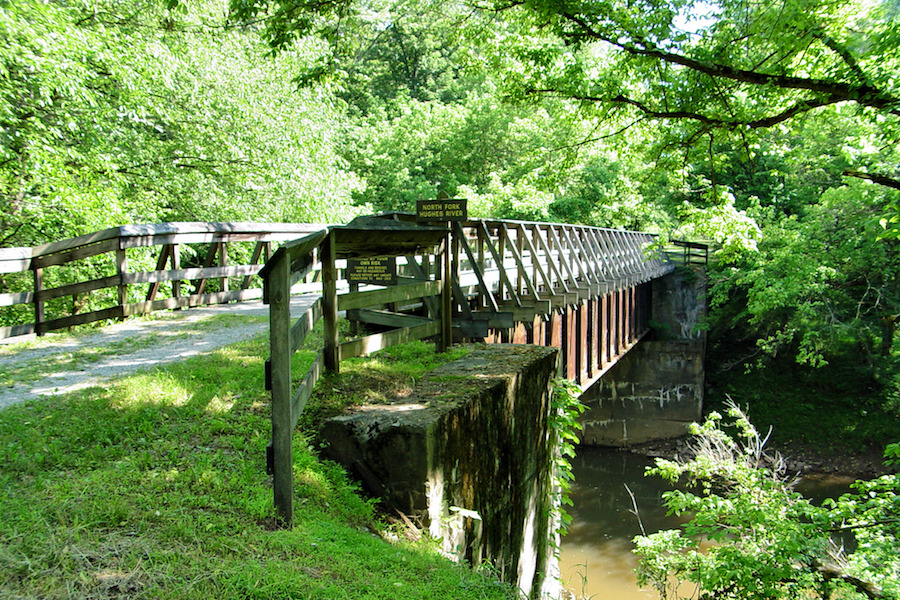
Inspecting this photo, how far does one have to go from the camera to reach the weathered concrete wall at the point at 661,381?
25.1 metres

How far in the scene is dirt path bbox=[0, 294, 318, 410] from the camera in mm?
5574

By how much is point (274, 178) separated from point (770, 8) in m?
12.2

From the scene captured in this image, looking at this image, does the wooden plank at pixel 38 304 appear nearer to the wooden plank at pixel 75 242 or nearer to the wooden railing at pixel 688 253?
the wooden plank at pixel 75 242

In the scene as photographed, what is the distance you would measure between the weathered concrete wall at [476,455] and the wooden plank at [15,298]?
219 inches

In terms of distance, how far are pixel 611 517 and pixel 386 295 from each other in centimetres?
1597

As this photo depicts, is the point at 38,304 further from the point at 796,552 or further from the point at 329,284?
the point at 796,552

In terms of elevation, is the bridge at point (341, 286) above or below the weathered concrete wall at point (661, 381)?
above

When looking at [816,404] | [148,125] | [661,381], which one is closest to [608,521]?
[661,381]

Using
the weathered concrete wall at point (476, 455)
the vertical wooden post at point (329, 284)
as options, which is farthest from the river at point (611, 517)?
the vertical wooden post at point (329, 284)

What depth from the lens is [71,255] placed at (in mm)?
7891

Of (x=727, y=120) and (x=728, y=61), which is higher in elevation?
(x=728, y=61)

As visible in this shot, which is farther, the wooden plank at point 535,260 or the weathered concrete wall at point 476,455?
the wooden plank at point 535,260

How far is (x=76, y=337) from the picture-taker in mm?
7848

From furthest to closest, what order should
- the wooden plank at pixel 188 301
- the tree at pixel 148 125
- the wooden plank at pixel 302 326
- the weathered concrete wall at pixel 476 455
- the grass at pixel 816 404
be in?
the grass at pixel 816 404 → the tree at pixel 148 125 → the wooden plank at pixel 188 301 → the weathered concrete wall at pixel 476 455 → the wooden plank at pixel 302 326
